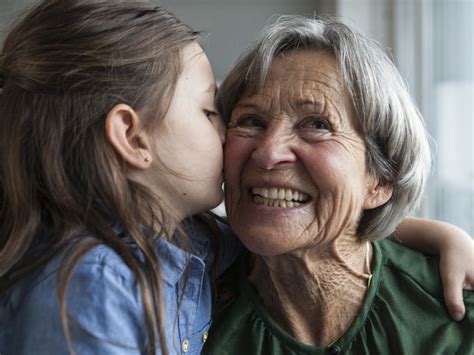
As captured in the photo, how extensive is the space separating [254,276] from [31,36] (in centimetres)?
75

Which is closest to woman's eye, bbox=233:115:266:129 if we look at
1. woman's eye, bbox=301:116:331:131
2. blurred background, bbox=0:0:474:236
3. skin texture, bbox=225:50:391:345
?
skin texture, bbox=225:50:391:345

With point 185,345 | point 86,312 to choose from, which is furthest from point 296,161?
point 86,312

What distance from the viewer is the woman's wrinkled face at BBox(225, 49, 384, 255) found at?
4.72ft

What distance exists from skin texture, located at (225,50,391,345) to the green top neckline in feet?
0.09

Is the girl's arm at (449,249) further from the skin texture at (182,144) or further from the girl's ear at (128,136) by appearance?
the girl's ear at (128,136)

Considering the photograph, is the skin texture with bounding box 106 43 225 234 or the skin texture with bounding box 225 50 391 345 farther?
the skin texture with bounding box 225 50 391 345

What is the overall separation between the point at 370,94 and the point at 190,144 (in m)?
0.41

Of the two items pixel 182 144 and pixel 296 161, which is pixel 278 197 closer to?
pixel 296 161

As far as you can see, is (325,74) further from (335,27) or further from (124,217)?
(124,217)

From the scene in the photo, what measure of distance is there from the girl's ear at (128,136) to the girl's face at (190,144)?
0.03 m

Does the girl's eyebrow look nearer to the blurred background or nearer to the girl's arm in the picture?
the girl's arm

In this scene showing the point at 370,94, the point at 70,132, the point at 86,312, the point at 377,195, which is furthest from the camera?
the point at 377,195

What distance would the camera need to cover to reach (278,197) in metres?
1.46

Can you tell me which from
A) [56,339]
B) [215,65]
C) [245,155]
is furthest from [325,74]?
[215,65]
